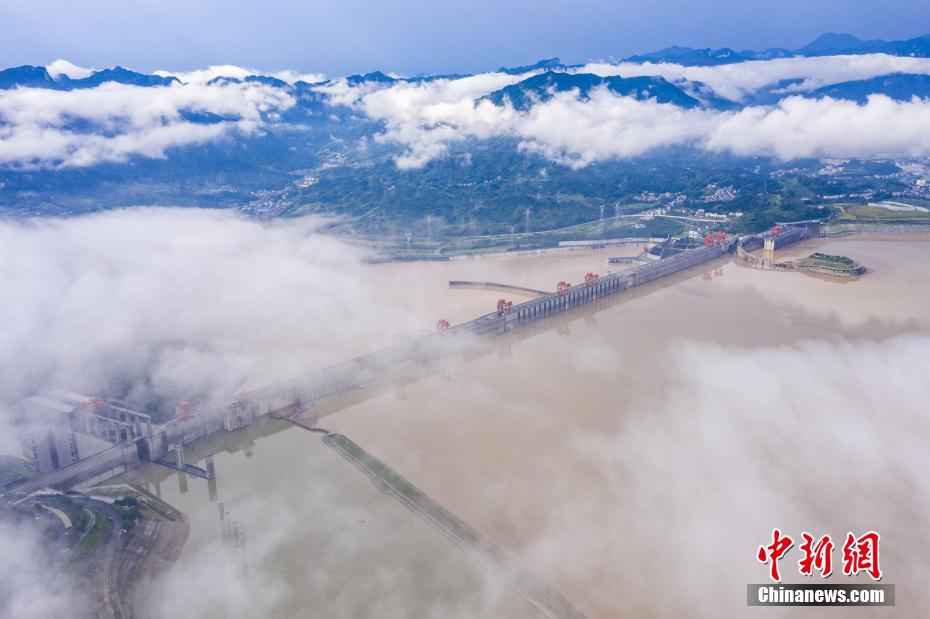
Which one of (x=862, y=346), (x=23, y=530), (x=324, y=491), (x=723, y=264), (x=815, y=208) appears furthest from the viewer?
(x=815, y=208)

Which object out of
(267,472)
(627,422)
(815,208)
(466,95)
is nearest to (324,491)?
(267,472)

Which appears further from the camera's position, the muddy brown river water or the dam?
the dam

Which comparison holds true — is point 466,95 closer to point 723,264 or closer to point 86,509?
point 723,264

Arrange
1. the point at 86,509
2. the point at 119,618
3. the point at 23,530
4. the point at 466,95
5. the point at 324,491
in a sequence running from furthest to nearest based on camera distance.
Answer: the point at 466,95, the point at 324,491, the point at 86,509, the point at 23,530, the point at 119,618

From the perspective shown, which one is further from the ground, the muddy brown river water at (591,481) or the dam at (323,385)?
the dam at (323,385)

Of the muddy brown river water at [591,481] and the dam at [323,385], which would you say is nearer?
the muddy brown river water at [591,481]

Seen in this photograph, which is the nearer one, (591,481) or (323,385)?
(591,481)

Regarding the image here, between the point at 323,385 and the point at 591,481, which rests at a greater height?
the point at 323,385

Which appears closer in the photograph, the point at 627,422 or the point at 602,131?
the point at 627,422
